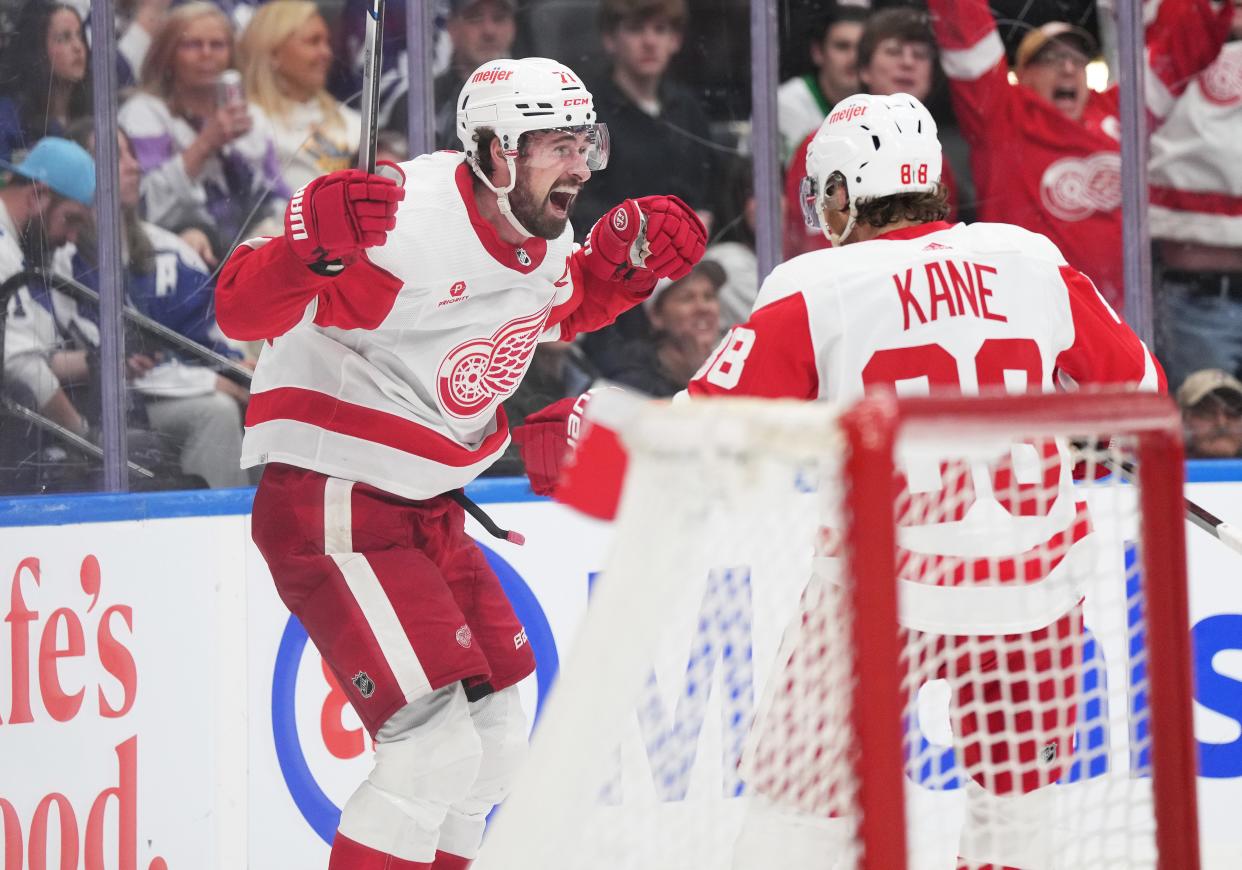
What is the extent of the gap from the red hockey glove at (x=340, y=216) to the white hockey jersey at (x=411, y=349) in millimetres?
152

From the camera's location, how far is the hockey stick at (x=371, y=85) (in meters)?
2.35

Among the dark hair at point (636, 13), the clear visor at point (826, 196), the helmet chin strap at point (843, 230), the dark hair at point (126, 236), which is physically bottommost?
the helmet chin strap at point (843, 230)

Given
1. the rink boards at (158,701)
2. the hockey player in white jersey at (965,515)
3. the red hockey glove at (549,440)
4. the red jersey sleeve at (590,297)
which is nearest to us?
the hockey player in white jersey at (965,515)

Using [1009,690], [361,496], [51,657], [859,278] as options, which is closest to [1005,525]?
[1009,690]

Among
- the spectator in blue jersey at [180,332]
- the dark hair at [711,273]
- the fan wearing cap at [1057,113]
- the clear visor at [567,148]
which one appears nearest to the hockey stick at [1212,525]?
the clear visor at [567,148]

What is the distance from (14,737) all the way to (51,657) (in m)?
0.16

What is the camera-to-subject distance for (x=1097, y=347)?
2.16 meters

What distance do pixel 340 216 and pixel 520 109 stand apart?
1.30 ft

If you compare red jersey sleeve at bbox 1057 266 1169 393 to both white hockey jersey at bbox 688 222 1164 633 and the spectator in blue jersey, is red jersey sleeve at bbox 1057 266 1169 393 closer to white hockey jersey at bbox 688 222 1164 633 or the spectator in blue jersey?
white hockey jersey at bbox 688 222 1164 633

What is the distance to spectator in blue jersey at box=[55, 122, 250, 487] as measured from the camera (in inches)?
139

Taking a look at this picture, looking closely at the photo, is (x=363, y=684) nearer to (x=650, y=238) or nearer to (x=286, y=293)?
(x=286, y=293)

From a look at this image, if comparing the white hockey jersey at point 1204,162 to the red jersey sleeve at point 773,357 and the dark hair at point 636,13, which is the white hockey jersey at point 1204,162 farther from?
the red jersey sleeve at point 773,357

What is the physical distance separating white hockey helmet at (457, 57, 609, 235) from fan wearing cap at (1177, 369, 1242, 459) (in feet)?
5.70

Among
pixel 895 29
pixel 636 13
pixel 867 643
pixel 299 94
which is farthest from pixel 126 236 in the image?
pixel 867 643
